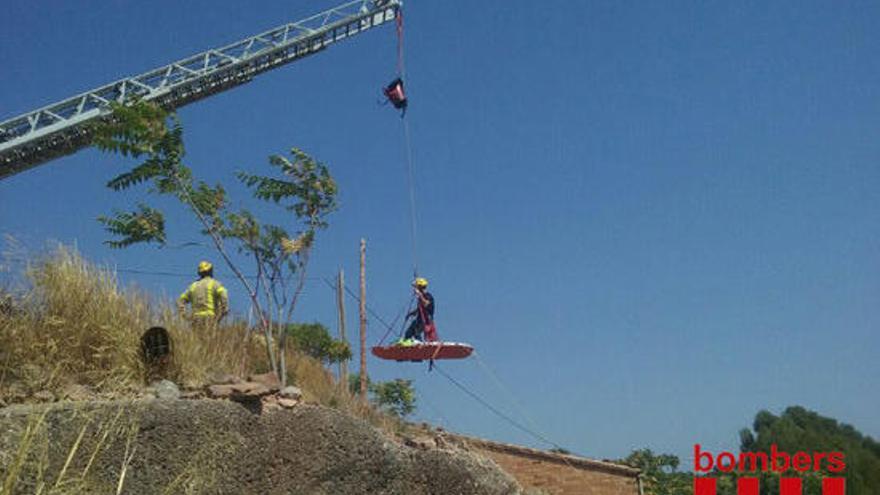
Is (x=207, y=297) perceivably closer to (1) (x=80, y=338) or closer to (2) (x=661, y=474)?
(1) (x=80, y=338)

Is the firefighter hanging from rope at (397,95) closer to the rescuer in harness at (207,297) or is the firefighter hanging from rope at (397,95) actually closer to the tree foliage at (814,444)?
the rescuer in harness at (207,297)

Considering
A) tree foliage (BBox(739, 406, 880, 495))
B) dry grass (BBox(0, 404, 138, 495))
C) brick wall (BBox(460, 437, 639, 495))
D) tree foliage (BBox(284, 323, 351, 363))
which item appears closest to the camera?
dry grass (BBox(0, 404, 138, 495))

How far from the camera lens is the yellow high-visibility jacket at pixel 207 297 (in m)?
9.74

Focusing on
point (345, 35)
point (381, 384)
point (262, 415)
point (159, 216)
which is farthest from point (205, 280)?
point (345, 35)

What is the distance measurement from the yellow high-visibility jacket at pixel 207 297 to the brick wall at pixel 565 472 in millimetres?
6175

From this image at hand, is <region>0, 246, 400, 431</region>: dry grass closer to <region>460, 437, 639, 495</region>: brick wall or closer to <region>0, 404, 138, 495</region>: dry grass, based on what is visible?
<region>0, 404, 138, 495</region>: dry grass

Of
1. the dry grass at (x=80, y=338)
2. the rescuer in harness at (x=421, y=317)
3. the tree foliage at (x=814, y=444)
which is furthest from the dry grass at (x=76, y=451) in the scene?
the tree foliage at (x=814, y=444)

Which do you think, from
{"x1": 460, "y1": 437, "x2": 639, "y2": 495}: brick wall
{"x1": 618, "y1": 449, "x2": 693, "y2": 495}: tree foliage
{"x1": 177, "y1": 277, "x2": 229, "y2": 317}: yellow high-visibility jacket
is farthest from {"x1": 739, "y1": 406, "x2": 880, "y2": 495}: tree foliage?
{"x1": 177, "y1": 277, "x2": 229, "y2": 317}: yellow high-visibility jacket

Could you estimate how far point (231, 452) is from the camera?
583 cm

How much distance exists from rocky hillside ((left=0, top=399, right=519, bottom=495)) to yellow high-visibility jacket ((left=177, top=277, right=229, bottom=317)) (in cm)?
370

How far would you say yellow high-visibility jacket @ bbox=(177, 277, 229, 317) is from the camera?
9.74 m

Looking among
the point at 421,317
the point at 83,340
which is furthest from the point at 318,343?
the point at 83,340

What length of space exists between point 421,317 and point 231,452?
868cm

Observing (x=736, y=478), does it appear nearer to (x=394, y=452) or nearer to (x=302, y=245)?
(x=302, y=245)
